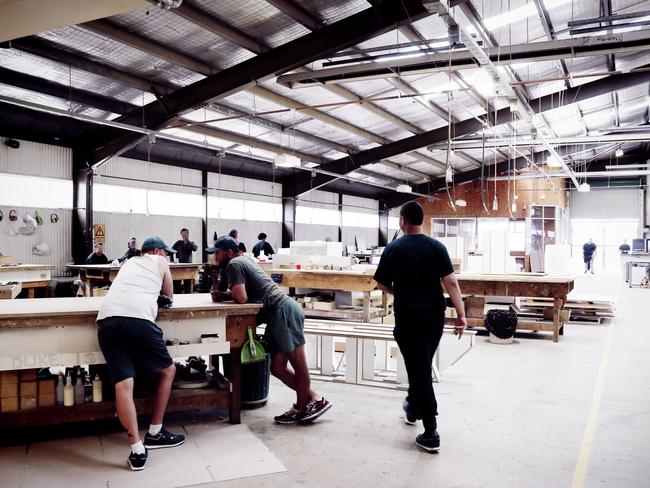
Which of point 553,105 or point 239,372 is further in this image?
point 553,105

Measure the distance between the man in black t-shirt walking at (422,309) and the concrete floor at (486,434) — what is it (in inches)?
13.2

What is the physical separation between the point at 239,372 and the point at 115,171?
35.0ft

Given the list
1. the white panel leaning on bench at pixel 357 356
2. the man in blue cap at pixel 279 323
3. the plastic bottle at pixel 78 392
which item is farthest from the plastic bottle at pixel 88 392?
the white panel leaning on bench at pixel 357 356

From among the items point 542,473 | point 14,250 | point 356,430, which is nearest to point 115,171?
point 14,250

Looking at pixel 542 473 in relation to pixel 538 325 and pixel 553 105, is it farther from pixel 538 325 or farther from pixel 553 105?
pixel 553 105

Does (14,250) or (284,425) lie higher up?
(14,250)

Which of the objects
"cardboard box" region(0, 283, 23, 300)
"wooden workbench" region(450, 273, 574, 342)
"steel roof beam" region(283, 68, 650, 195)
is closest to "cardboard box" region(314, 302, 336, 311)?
"wooden workbench" region(450, 273, 574, 342)

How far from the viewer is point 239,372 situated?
4.14 metres

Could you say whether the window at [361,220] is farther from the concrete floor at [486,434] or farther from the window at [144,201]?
the concrete floor at [486,434]

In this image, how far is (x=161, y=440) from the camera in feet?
11.9

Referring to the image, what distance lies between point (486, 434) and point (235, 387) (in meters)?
1.95

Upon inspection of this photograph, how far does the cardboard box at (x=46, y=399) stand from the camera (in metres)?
3.67

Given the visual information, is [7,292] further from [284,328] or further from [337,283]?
[284,328]

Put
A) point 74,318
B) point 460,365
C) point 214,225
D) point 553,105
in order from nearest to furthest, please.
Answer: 1. point 74,318
2. point 460,365
3. point 553,105
4. point 214,225
